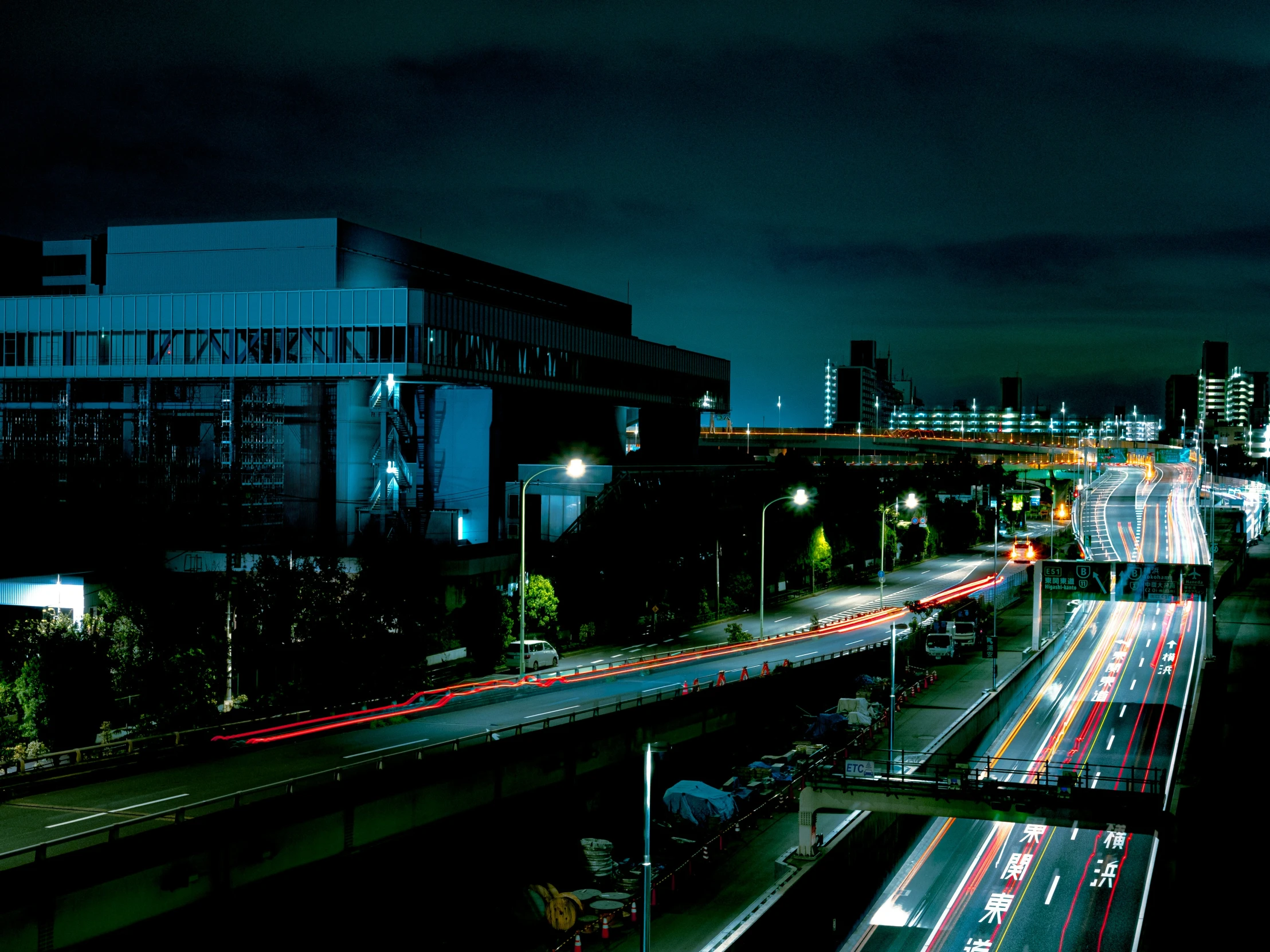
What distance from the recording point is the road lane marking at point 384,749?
29172 millimetres

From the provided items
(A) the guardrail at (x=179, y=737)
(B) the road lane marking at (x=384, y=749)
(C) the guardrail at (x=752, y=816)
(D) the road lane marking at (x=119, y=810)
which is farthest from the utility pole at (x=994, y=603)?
(D) the road lane marking at (x=119, y=810)

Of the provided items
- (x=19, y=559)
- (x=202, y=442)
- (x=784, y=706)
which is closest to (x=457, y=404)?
(x=202, y=442)

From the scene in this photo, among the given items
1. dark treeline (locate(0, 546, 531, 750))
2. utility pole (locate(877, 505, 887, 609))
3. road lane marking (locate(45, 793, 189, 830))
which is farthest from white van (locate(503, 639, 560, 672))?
utility pole (locate(877, 505, 887, 609))

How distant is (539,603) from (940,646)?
73.6 ft

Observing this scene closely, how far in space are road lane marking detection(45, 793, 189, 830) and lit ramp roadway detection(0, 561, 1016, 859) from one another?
0.03 metres

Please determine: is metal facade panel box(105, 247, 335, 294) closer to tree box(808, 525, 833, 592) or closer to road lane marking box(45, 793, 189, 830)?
tree box(808, 525, 833, 592)

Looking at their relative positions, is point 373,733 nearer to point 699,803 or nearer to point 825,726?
point 699,803

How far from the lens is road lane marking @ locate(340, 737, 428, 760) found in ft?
95.7

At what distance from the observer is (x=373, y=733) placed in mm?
32219

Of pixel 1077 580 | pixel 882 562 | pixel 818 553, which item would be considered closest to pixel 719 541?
pixel 882 562

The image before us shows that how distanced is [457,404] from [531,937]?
4550cm

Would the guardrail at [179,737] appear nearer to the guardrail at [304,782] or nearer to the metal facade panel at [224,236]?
the guardrail at [304,782]

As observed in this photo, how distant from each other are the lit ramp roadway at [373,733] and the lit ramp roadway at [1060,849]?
1046 centimetres

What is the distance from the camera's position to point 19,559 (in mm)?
53469
